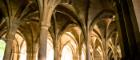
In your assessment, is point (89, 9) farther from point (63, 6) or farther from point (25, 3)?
point (25, 3)

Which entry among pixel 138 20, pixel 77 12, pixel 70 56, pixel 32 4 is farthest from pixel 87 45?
pixel 138 20

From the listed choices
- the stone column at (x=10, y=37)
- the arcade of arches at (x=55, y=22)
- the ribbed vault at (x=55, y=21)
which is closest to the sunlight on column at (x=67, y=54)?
the arcade of arches at (x=55, y=22)

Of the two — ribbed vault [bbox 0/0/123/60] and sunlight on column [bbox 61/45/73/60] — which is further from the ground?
ribbed vault [bbox 0/0/123/60]

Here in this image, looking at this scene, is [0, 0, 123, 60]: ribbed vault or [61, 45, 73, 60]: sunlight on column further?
[61, 45, 73, 60]: sunlight on column

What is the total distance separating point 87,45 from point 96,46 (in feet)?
30.1

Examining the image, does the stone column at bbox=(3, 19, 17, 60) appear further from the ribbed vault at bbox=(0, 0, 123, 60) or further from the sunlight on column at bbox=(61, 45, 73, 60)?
the sunlight on column at bbox=(61, 45, 73, 60)

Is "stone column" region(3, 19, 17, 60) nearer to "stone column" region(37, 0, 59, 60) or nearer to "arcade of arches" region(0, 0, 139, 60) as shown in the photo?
"arcade of arches" region(0, 0, 139, 60)

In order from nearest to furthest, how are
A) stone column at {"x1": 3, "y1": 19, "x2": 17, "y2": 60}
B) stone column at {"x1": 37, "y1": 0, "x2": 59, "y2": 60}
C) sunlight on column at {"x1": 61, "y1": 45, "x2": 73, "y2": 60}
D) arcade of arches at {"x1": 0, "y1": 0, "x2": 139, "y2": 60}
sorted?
stone column at {"x1": 37, "y1": 0, "x2": 59, "y2": 60} < arcade of arches at {"x1": 0, "y1": 0, "x2": 139, "y2": 60} < stone column at {"x1": 3, "y1": 19, "x2": 17, "y2": 60} < sunlight on column at {"x1": 61, "y1": 45, "x2": 73, "y2": 60}

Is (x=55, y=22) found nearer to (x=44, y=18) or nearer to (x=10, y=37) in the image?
(x=10, y=37)

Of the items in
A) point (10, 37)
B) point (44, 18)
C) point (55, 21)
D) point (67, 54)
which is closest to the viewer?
point (44, 18)

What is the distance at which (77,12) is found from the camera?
834 inches

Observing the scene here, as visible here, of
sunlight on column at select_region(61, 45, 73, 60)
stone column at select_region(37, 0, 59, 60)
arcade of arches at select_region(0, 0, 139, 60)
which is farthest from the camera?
sunlight on column at select_region(61, 45, 73, 60)

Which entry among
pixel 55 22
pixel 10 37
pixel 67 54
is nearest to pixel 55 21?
pixel 55 22

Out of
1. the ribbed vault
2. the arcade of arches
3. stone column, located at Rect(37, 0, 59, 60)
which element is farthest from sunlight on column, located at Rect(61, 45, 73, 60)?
stone column, located at Rect(37, 0, 59, 60)
